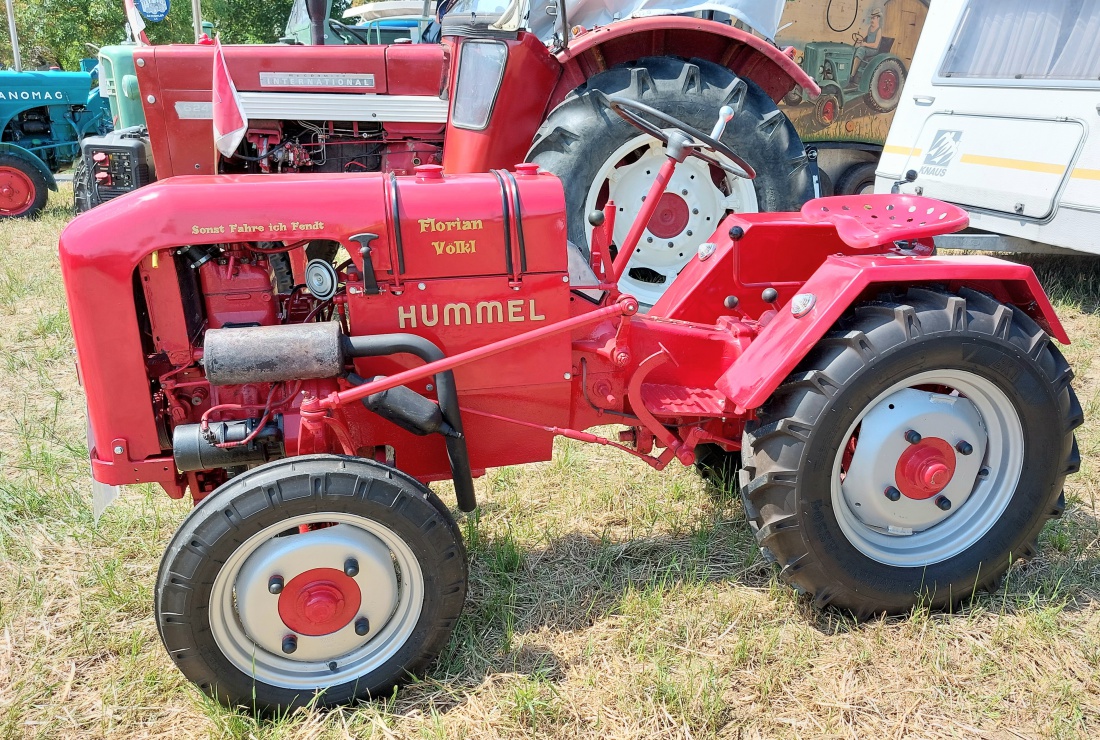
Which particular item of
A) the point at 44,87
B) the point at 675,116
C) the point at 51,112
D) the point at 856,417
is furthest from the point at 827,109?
the point at 51,112

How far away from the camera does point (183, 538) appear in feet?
6.37

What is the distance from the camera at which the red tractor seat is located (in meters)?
2.42

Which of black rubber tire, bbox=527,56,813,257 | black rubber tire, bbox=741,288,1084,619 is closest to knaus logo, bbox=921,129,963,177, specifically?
black rubber tire, bbox=527,56,813,257

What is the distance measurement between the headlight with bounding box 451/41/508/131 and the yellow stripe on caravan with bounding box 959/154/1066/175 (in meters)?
3.03

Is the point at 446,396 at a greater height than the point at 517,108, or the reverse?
the point at 517,108

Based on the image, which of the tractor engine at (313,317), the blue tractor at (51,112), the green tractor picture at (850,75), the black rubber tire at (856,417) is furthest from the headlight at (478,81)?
the blue tractor at (51,112)

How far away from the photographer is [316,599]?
2066mm

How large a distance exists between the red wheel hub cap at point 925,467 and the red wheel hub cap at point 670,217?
228 centimetres

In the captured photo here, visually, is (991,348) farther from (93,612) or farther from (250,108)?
(250,108)

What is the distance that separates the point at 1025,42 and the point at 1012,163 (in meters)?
0.75

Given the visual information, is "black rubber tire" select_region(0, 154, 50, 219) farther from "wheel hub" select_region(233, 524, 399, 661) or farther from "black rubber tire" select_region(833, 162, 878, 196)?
"wheel hub" select_region(233, 524, 399, 661)

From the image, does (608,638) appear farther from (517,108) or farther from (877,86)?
(877,86)

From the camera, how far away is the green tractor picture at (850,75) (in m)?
6.62

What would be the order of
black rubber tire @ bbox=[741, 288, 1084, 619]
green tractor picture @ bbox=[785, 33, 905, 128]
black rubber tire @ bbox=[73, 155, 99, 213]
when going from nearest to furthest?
black rubber tire @ bbox=[741, 288, 1084, 619], black rubber tire @ bbox=[73, 155, 99, 213], green tractor picture @ bbox=[785, 33, 905, 128]
